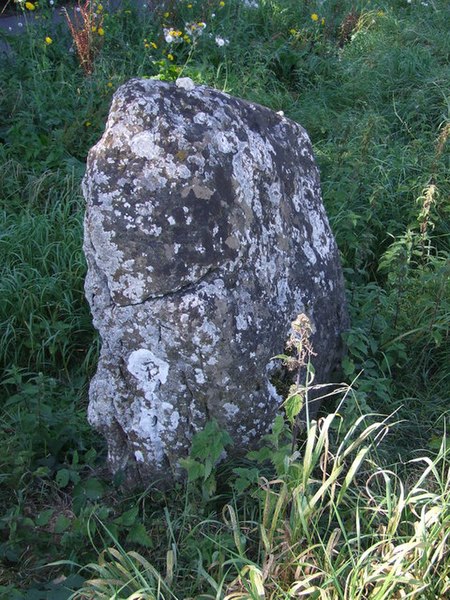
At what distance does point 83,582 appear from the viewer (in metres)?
2.42

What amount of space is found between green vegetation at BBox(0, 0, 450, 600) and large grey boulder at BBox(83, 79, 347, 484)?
0.15 meters

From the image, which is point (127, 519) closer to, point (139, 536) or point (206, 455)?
point (139, 536)

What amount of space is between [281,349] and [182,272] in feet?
1.56

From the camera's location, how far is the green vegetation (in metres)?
2.43

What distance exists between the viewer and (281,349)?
9.68 ft

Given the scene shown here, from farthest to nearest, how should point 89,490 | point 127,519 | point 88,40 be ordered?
1. point 88,40
2. point 89,490
3. point 127,519

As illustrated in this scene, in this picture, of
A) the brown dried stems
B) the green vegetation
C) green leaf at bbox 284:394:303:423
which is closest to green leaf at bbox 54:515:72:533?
the green vegetation

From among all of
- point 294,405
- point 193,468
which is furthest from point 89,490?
point 294,405

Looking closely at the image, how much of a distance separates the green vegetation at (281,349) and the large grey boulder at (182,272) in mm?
153

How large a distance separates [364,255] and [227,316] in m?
1.32


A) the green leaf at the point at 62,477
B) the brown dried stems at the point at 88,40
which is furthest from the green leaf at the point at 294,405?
the brown dried stems at the point at 88,40

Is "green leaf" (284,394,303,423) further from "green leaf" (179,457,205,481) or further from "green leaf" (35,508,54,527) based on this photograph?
"green leaf" (35,508,54,527)

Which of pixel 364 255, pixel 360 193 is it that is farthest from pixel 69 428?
pixel 360 193

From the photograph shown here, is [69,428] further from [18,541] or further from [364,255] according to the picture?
[364,255]
